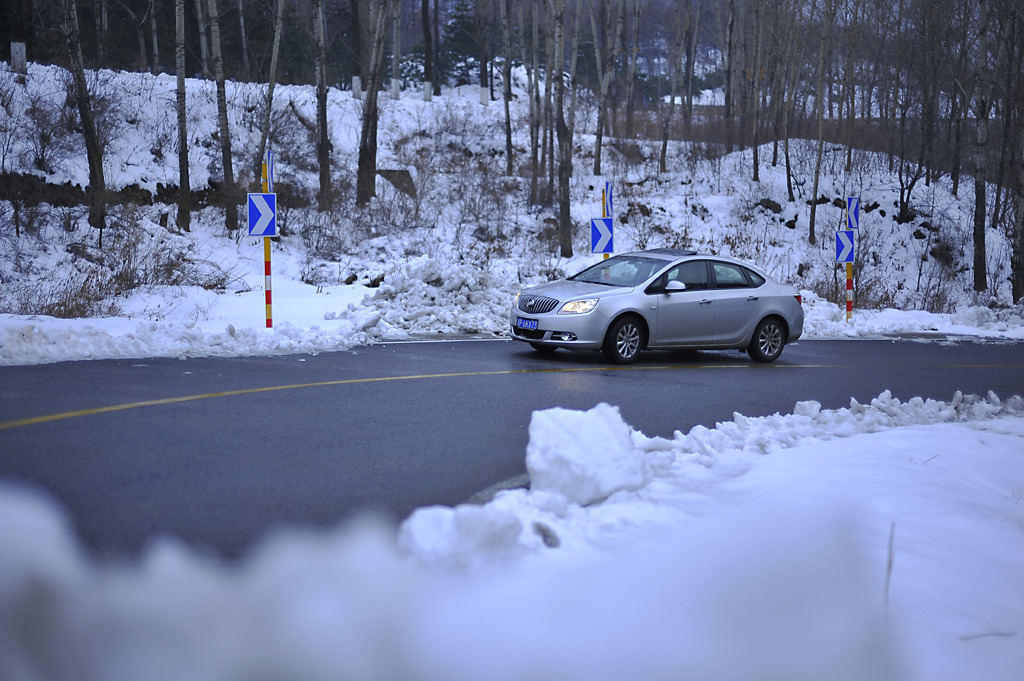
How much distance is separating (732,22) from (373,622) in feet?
160

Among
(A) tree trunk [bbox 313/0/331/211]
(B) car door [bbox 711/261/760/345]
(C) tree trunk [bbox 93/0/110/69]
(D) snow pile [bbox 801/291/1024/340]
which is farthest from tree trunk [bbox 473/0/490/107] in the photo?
(B) car door [bbox 711/261/760/345]

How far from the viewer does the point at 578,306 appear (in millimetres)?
13680

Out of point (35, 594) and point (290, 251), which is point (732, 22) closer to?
point (290, 251)

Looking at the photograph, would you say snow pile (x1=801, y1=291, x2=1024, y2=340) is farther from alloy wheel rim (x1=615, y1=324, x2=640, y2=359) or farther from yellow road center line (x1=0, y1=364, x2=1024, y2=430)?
alloy wheel rim (x1=615, y1=324, x2=640, y2=359)

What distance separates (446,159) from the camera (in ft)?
152

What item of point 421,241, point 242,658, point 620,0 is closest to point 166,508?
point 242,658

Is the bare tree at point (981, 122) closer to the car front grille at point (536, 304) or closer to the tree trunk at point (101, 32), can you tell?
the car front grille at point (536, 304)

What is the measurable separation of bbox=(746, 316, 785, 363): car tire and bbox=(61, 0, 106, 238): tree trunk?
55.9 ft

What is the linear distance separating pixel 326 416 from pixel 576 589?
5.00m

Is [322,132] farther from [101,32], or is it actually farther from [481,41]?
[481,41]

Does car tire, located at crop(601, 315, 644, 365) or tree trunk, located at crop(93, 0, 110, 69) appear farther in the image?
tree trunk, located at crop(93, 0, 110, 69)

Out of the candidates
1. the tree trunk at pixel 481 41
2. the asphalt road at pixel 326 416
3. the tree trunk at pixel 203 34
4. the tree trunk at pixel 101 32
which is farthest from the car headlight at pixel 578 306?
the tree trunk at pixel 481 41

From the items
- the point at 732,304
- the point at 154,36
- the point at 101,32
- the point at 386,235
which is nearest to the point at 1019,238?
the point at 732,304

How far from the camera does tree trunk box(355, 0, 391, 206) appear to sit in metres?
33.0
